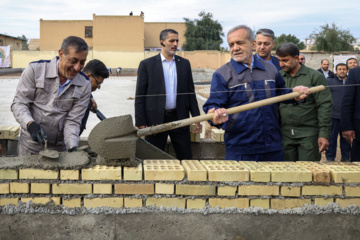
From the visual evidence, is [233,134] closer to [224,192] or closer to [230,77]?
[230,77]

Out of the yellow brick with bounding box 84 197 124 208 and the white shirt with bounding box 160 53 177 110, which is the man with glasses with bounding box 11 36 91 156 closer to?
the yellow brick with bounding box 84 197 124 208

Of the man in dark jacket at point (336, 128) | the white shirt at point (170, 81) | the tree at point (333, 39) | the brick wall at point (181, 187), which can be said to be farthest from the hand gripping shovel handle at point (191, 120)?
the tree at point (333, 39)

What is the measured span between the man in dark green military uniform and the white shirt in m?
1.31

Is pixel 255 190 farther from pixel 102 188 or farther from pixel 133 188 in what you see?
pixel 102 188

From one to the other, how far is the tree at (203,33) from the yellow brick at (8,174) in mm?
54783

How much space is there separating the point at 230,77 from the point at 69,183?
5.19 feet

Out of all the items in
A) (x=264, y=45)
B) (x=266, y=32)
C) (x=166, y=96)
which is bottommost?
(x=166, y=96)

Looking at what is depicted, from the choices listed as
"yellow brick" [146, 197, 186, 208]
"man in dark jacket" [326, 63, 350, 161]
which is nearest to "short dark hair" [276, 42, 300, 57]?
"yellow brick" [146, 197, 186, 208]

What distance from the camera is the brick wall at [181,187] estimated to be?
9.29 feet

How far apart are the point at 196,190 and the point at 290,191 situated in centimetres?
68

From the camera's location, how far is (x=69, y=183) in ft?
9.30

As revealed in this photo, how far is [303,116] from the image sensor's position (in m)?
4.41

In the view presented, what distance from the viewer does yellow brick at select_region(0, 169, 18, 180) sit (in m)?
2.81

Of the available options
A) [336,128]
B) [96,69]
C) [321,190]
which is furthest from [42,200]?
[336,128]
